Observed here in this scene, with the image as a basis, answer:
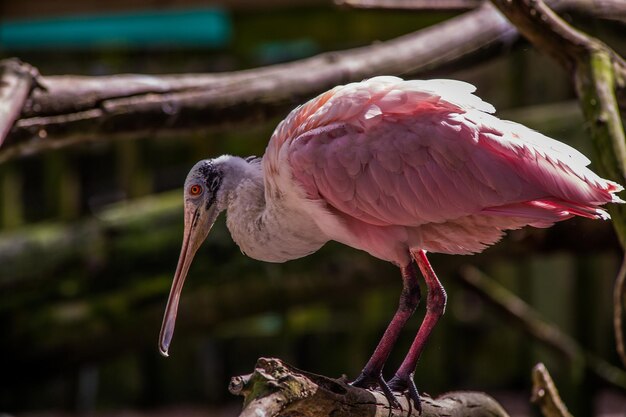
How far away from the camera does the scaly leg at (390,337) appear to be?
145 inches

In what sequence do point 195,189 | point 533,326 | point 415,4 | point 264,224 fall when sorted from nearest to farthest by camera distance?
point 264,224 → point 195,189 → point 415,4 → point 533,326

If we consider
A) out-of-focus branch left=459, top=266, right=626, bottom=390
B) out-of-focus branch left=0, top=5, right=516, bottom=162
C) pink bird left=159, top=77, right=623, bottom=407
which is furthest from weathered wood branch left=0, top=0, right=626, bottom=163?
out-of-focus branch left=459, top=266, right=626, bottom=390

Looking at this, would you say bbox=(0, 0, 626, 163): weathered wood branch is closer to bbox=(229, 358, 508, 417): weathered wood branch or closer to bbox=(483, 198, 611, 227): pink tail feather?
bbox=(483, 198, 611, 227): pink tail feather

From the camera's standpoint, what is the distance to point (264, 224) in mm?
3973

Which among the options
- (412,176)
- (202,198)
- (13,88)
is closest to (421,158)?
(412,176)

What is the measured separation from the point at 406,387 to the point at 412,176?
0.72m

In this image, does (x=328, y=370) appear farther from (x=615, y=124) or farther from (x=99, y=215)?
(x=615, y=124)

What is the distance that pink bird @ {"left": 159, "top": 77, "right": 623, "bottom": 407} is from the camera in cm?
358

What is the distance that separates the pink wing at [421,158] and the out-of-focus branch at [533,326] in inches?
125

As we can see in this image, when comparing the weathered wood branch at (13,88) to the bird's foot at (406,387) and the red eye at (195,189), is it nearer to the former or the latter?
the red eye at (195,189)

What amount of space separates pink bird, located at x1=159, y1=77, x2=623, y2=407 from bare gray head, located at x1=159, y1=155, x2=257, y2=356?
0.30 meters

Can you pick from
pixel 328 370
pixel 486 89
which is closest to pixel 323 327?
pixel 328 370

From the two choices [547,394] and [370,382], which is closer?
[370,382]

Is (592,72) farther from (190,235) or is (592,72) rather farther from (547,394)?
(190,235)
